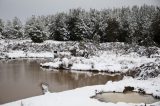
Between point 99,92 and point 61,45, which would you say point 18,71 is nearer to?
point 99,92

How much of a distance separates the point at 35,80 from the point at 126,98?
29.9 ft

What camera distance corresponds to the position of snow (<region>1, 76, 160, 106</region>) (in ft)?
44.7

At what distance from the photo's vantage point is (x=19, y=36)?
193ft

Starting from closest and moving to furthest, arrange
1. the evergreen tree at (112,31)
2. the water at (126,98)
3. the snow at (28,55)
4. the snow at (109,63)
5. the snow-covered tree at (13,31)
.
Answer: the water at (126,98)
the snow at (109,63)
the snow at (28,55)
the evergreen tree at (112,31)
the snow-covered tree at (13,31)

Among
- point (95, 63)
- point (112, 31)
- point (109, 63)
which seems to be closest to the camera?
point (109, 63)

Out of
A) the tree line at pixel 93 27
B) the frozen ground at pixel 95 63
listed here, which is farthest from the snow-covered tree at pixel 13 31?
the frozen ground at pixel 95 63

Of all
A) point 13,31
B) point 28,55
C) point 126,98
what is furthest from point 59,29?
point 126,98

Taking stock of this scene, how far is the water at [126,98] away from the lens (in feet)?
48.4

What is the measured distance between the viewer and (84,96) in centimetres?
1493

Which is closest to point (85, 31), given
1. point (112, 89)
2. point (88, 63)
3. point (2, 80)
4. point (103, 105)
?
point (88, 63)

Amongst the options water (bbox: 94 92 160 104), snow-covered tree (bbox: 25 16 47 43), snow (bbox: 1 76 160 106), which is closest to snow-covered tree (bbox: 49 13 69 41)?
snow-covered tree (bbox: 25 16 47 43)

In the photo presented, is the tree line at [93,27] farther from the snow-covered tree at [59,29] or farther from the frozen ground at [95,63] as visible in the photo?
the frozen ground at [95,63]

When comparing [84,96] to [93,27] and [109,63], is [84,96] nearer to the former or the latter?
[109,63]

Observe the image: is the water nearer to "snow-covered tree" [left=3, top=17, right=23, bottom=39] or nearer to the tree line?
the tree line
